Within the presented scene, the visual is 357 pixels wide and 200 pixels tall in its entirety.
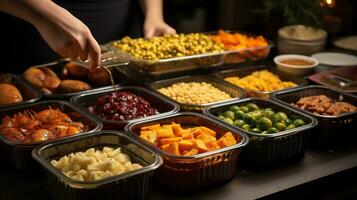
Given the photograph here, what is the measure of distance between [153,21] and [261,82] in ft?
2.34

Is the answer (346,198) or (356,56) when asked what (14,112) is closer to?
(346,198)

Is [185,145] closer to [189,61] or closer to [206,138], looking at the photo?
[206,138]

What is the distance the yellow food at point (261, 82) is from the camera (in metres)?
2.47

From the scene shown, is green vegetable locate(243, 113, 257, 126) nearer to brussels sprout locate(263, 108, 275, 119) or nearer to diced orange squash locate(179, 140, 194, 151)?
brussels sprout locate(263, 108, 275, 119)

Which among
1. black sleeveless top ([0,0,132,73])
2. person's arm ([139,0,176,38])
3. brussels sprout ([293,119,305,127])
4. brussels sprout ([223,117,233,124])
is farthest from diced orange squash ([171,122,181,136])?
black sleeveless top ([0,0,132,73])

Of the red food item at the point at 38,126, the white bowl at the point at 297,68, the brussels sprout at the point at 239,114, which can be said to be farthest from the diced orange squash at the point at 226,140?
the white bowl at the point at 297,68

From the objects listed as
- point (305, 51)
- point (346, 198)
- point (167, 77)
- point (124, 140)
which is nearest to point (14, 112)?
point (124, 140)

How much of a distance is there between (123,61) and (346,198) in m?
1.03

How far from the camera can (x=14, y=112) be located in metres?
2.06

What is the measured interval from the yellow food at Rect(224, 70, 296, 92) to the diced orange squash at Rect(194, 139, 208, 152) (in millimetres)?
711

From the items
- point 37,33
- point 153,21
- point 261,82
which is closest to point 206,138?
point 261,82

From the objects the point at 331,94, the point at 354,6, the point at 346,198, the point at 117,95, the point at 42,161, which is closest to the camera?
the point at 42,161

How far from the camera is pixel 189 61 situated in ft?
8.43

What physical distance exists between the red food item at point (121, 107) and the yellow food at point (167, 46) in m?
0.36
